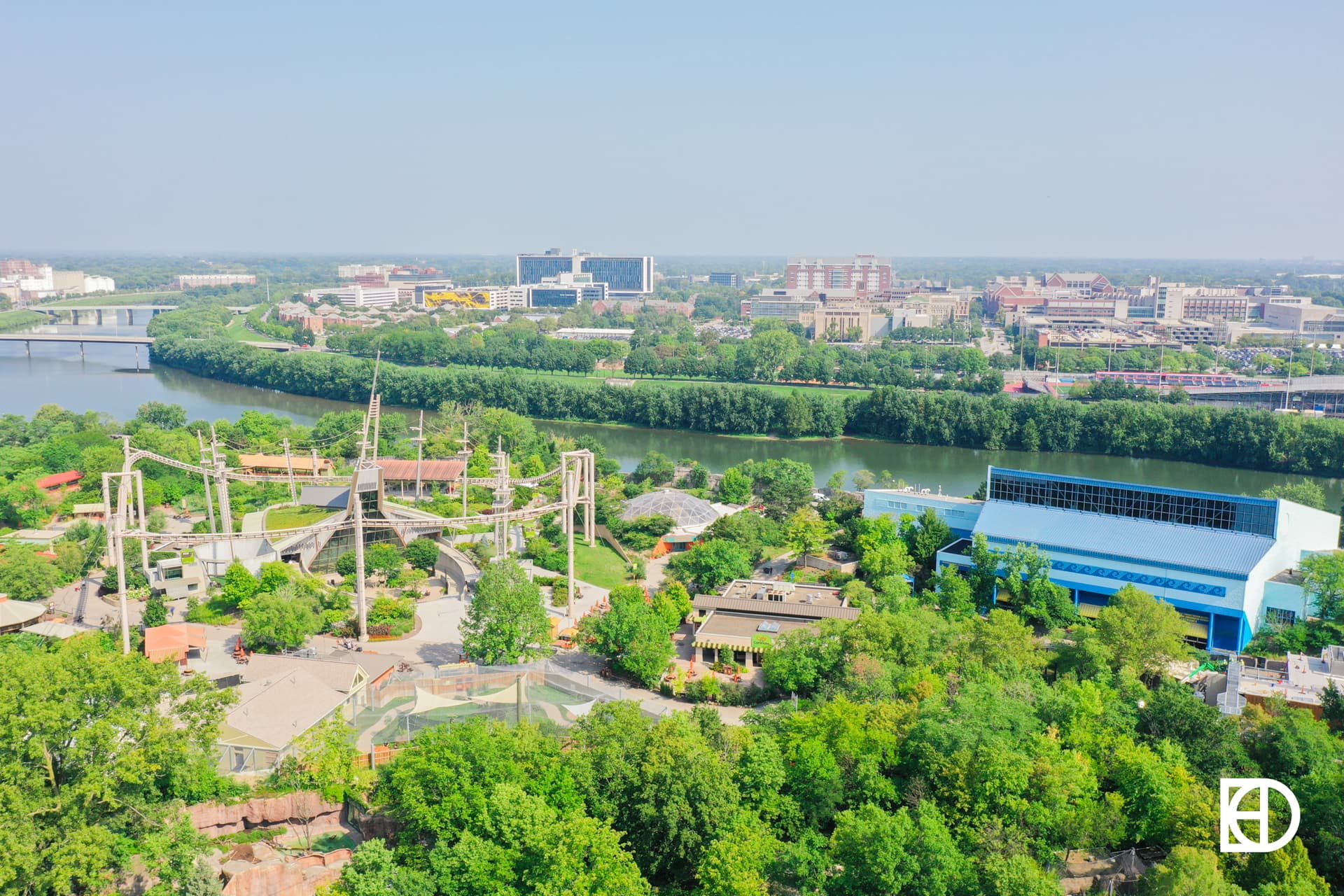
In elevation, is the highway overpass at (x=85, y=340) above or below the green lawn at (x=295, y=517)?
above

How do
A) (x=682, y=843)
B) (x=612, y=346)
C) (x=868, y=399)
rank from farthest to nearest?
(x=612, y=346), (x=868, y=399), (x=682, y=843)

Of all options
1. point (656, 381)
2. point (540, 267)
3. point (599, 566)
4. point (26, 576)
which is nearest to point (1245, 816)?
point (599, 566)

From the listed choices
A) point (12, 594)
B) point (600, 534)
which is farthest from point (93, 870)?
point (600, 534)

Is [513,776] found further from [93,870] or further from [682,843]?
[93,870]

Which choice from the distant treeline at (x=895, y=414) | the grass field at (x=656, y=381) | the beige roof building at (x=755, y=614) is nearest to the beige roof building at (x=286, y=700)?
the beige roof building at (x=755, y=614)

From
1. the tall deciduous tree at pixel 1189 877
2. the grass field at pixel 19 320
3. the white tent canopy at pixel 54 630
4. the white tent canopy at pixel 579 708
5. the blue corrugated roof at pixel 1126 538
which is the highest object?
the grass field at pixel 19 320

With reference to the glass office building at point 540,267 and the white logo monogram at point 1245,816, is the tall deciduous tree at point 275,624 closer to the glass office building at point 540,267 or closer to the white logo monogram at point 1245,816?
the white logo monogram at point 1245,816

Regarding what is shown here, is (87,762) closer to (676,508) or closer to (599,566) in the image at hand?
(599,566)
